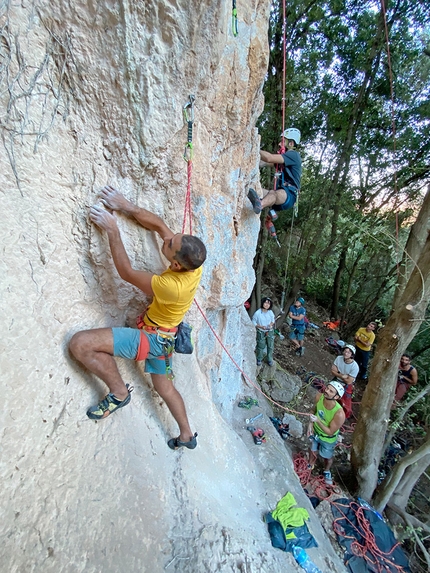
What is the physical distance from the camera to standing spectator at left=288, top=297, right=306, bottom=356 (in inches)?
380

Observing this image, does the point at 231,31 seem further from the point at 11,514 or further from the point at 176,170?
the point at 11,514

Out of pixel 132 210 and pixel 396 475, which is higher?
pixel 132 210

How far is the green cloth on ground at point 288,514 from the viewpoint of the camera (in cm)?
346

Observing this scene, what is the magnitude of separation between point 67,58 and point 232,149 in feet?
6.20

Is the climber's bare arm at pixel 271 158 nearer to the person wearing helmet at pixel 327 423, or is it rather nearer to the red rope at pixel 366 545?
the person wearing helmet at pixel 327 423

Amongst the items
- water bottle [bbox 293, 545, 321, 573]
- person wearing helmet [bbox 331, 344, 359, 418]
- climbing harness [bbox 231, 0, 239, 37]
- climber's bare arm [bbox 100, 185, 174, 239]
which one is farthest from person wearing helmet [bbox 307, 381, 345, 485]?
climbing harness [bbox 231, 0, 239, 37]

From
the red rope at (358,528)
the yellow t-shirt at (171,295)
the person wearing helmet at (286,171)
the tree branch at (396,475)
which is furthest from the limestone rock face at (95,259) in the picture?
the tree branch at (396,475)

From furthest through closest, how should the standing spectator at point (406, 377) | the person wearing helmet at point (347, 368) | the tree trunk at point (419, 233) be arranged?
the standing spectator at point (406, 377), the person wearing helmet at point (347, 368), the tree trunk at point (419, 233)

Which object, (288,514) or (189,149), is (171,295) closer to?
(189,149)

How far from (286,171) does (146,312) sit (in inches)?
122

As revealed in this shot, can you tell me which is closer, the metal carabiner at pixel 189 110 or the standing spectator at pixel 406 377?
the metal carabiner at pixel 189 110

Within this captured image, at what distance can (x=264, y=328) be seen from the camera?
7.79m

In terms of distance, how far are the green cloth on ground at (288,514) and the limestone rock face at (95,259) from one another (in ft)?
1.38

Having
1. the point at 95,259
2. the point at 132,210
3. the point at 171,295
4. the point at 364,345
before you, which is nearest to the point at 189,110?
the point at 132,210
